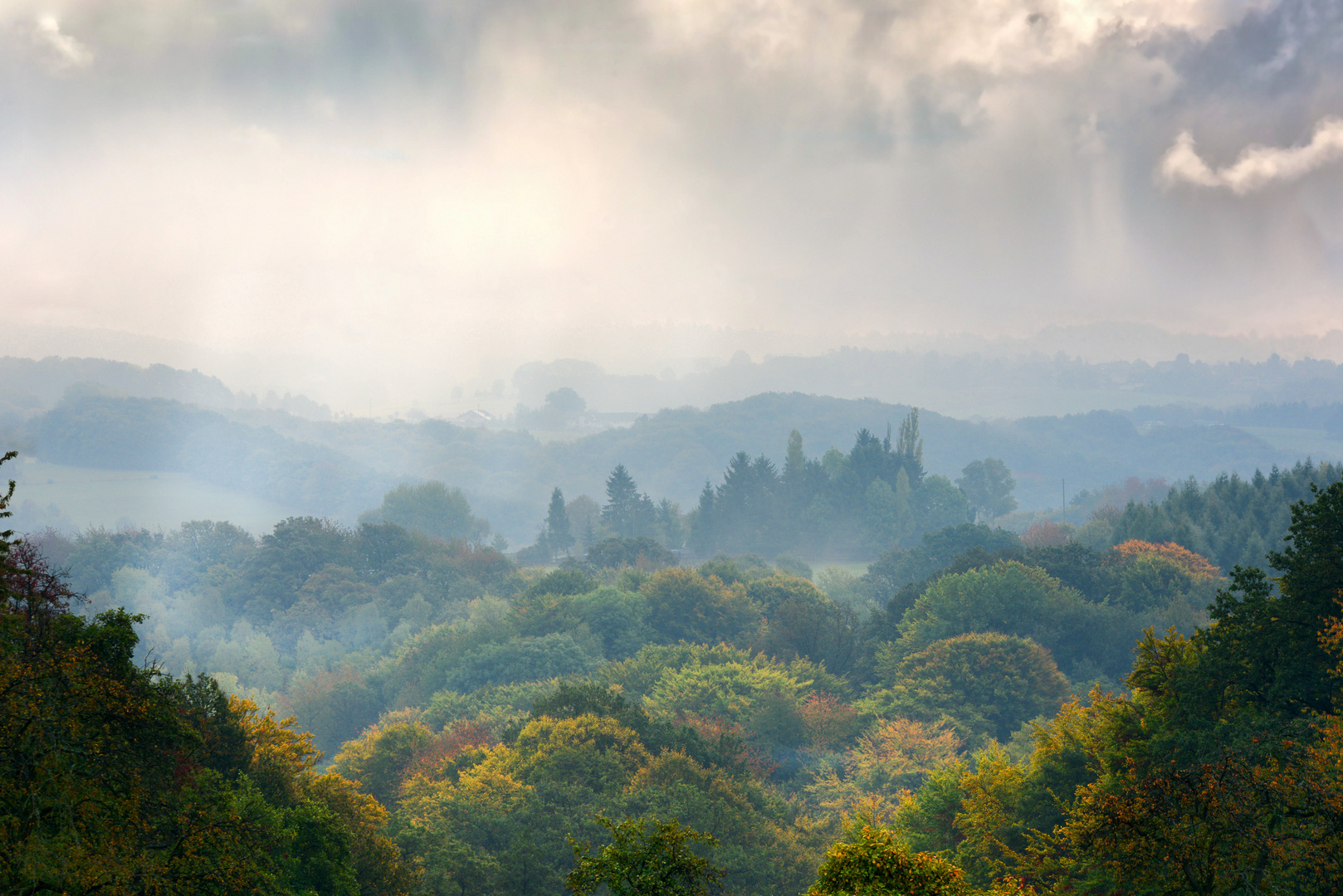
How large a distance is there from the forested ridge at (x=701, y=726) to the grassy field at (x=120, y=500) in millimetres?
76638

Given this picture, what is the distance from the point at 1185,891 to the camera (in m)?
11.6

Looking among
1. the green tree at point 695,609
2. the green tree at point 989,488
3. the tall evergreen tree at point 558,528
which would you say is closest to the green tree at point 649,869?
the green tree at point 695,609

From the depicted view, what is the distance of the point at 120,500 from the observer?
163m

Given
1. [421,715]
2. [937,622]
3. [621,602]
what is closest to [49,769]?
[421,715]

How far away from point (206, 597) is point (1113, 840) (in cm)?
9669

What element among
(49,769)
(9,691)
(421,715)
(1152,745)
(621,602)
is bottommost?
(421,715)

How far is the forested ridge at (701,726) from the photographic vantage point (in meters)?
11.3

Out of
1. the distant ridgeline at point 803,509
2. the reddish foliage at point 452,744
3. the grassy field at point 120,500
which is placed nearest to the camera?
the reddish foliage at point 452,744

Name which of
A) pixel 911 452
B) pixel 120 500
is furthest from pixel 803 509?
pixel 120 500

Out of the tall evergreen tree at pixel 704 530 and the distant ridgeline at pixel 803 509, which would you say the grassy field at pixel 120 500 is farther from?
the tall evergreen tree at pixel 704 530

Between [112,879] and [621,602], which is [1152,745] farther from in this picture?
[621,602]

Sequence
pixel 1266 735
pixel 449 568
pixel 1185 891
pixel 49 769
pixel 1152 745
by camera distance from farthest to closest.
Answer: pixel 449 568 < pixel 1152 745 < pixel 1266 735 < pixel 1185 891 < pixel 49 769

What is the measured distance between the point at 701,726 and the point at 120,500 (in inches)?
6683

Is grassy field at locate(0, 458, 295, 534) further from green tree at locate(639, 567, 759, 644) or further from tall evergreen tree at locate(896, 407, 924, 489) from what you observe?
tall evergreen tree at locate(896, 407, 924, 489)
